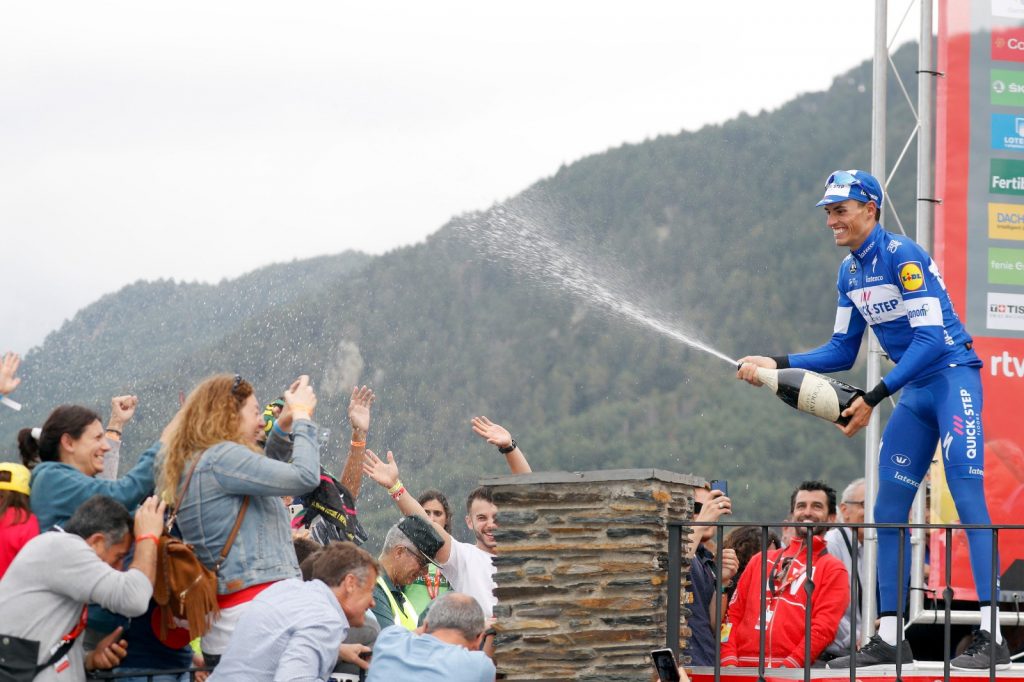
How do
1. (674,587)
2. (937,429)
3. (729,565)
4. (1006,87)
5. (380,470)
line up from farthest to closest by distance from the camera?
1. (1006,87)
2. (729,565)
3. (380,470)
4. (937,429)
5. (674,587)

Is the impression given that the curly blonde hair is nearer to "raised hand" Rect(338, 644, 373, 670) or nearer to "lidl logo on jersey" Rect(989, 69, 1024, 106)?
"raised hand" Rect(338, 644, 373, 670)

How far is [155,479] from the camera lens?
7102mm

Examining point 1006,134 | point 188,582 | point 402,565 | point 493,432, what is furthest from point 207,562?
point 1006,134

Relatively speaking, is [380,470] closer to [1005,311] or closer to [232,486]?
[232,486]

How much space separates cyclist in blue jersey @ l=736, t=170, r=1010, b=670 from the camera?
7.77m

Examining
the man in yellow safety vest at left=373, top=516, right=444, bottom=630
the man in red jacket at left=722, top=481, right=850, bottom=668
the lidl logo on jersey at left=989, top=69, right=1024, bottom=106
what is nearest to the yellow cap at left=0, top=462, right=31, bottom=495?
the man in yellow safety vest at left=373, top=516, right=444, bottom=630

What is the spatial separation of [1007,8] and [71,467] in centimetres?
661

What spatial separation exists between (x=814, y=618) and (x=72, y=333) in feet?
70.9

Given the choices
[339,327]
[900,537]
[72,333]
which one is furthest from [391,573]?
[339,327]

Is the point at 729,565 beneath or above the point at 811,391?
beneath

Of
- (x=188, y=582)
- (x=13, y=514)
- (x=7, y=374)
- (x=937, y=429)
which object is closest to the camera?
(x=188, y=582)

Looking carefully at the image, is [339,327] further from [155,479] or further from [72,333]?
[155,479]

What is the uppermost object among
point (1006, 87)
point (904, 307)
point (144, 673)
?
point (1006, 87)

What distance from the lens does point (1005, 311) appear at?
957cm
